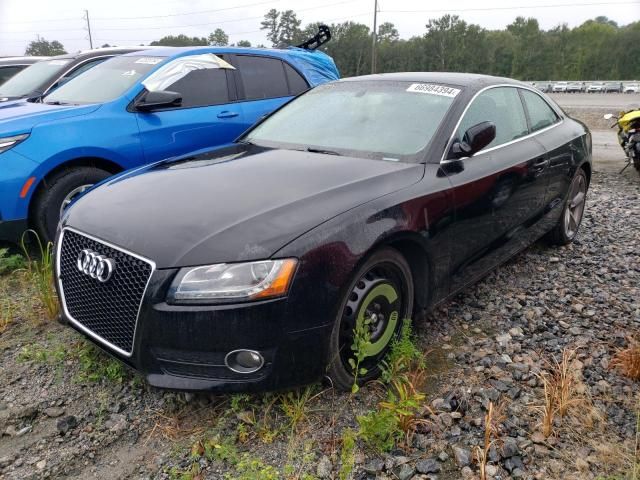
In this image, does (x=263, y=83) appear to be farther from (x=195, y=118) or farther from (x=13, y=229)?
(x=13, y=229)

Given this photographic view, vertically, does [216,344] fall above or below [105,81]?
below

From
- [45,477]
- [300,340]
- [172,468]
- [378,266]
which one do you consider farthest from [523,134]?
[45,477]

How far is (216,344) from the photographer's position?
6.84ft

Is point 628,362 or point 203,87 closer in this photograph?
point 628,362

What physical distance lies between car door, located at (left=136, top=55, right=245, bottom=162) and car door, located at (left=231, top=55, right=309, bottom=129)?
132 mm

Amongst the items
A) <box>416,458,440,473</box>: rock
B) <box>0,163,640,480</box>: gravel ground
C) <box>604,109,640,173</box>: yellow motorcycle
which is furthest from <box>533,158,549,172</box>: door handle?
<box>604,109,640,173</box>: yellow motorcycle

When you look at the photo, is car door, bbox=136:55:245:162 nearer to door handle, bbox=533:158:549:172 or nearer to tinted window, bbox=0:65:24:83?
door handle, bbox=533:158:549:172

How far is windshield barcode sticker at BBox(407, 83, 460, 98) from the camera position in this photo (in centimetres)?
328

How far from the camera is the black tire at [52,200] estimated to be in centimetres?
402

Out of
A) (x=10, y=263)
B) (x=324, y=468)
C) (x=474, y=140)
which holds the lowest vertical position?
(x=324, y=468)

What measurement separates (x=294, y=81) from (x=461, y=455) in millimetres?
4857

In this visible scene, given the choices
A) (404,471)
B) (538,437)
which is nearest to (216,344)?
(404,471)

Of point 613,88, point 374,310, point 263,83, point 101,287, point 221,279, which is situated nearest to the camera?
point 221,279

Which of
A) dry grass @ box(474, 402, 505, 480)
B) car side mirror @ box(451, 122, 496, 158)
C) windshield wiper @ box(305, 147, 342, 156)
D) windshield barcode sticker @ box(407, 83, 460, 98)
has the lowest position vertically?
dry grass @ box(474, 402, 505, 480)
